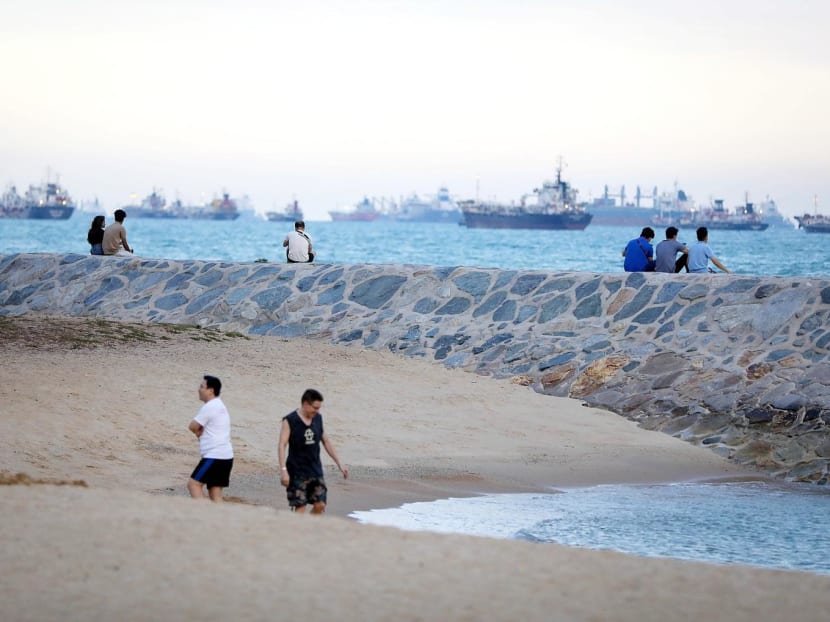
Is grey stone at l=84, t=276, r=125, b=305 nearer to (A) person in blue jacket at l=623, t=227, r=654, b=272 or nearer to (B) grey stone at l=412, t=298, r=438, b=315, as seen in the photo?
(B) grey stone at l=412, t=298, r=438, b=315

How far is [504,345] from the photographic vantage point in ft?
54.6

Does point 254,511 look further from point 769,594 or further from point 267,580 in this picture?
point 769,594

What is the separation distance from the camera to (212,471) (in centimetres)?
920

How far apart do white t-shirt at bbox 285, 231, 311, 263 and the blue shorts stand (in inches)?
456

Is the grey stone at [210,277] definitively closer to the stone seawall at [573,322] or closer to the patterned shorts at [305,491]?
the stone seawall at [573,322]

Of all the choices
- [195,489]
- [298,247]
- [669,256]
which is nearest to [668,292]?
[669,256]

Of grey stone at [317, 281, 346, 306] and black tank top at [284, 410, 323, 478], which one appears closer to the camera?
black tank top at [284, 410, 323, 478]

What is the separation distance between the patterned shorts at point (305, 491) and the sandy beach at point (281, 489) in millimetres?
187

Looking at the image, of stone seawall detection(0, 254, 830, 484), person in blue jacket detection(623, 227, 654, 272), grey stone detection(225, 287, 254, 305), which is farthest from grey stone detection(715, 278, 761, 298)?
grey stone detection(225, 287, 254, 305)

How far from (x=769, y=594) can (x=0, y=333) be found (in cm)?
1068

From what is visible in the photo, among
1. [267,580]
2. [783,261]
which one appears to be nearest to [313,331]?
[267,580]

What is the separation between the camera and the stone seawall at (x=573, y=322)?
1397cm

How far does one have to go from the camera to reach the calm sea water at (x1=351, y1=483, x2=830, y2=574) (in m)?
9.62

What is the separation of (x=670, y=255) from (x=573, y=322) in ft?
7.07
